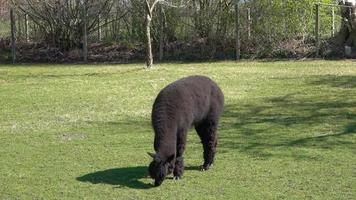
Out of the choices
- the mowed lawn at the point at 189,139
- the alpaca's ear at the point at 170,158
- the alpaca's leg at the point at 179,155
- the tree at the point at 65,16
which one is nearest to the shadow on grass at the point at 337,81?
the mowed lawn at the point at 189,139

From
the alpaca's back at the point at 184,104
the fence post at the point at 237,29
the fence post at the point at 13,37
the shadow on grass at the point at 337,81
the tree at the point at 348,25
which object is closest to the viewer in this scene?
the alpaca's back at the point at 184,104

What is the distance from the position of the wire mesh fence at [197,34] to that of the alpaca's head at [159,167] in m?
17.8

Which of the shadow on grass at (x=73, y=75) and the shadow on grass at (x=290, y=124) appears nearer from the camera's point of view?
the shadow on grass at (x=290, y=124)

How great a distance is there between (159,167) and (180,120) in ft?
2.68

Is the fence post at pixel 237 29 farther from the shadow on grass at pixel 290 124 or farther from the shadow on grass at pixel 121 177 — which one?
the shadow on grass at pixel 121 177

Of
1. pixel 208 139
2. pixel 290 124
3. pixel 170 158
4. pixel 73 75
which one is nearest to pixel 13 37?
pixel 73 75

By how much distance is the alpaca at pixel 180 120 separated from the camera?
312 inches

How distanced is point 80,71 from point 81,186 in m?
15.1

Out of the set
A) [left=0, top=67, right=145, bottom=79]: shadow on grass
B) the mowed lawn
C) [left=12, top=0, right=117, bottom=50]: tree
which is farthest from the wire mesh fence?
the mowed lawn

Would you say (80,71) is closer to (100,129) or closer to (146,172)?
(100,129)

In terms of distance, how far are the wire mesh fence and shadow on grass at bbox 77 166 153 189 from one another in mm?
17110

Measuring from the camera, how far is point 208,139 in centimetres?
898

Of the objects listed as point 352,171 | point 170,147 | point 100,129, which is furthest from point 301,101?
point 170,147

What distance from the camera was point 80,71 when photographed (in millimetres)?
22906
